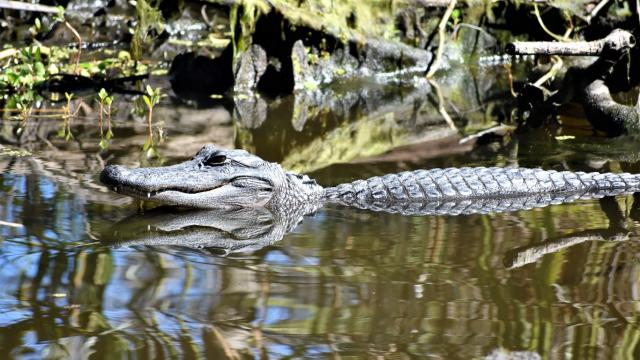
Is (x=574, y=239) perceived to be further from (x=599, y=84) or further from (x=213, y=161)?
(x=599, y=84)

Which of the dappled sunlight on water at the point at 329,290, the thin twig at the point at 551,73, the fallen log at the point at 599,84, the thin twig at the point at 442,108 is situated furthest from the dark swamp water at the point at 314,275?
the thin twig at the point at 551,73

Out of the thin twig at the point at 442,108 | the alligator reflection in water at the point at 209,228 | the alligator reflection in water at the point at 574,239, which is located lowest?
the alligator reflection in water at the point at 209,228

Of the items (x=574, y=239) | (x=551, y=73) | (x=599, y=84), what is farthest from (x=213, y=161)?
(x=551, y=73)

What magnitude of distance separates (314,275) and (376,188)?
173 cm

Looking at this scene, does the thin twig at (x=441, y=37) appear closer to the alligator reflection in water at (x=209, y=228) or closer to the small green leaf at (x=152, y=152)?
the small green leaf at (x=152, y=152)

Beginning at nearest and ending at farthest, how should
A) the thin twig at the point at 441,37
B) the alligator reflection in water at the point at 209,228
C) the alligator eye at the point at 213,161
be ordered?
the alligator reflection in water at the point at 209,228 → the alligator eye at the point at 213,161 → the thin twig at the point at 441,37

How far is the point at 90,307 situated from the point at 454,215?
2.42 meters

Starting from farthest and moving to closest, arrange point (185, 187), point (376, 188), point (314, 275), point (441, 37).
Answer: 1. point (441, 37)
2. point (376, 188)
3. point (185, 187)
4. point (314, 275)

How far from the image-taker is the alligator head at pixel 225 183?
5.48 meters

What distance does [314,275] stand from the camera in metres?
4.23

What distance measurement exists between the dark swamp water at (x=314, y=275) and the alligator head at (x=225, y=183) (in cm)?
13

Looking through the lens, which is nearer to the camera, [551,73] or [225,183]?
[225,183]

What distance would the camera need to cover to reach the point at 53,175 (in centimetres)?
618

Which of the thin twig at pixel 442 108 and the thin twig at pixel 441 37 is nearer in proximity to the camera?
the thin twig at pixel 442 108
